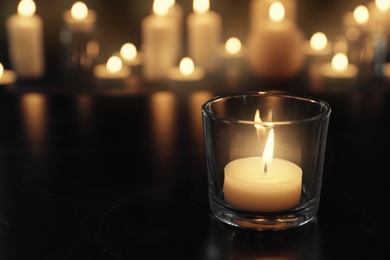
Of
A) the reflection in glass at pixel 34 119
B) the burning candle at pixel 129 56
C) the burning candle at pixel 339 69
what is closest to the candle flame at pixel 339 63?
the burning candle at pixel 339 69

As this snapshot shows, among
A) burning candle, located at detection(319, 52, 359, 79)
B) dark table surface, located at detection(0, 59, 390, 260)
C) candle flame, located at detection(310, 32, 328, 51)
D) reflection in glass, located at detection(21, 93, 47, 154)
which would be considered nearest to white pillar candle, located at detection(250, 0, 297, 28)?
candle flame, located at detection(310, 32, 328, 51)

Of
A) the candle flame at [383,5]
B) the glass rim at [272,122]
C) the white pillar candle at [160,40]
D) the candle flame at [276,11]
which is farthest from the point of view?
the candle flame at [383,5]

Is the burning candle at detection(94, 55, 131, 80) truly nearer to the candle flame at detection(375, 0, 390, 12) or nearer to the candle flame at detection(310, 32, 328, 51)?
the candle flame at detection(310, 32, 328, 51)

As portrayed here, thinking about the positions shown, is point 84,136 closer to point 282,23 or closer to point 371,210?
point 371,210

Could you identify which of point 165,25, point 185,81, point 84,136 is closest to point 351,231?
point 84,136

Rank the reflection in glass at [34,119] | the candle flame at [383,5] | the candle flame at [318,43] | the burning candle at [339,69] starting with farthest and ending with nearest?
the candle flame at [383,5]
the candle flame at [318,43]
the burning candle at [339,69]
the reflection in glass at [34,119]

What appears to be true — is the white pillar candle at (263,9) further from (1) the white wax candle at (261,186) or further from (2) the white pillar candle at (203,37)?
(1) the white wax candle at (261,186)

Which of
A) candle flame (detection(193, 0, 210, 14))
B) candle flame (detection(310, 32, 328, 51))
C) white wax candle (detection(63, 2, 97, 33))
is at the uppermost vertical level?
candle flame (detection(193, 0, 210, 14))
